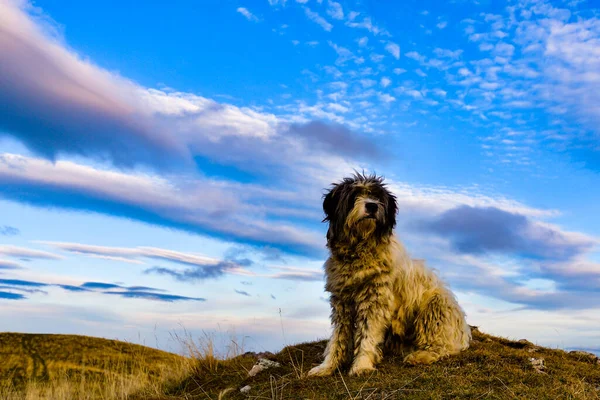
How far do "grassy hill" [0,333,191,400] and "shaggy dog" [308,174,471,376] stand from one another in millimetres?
4059

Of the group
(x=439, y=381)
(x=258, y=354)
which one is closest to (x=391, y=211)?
(x=439, y=381)

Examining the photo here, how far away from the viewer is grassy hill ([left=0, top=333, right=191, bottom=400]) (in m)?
10.7

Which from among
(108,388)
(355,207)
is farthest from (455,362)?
(108,388)

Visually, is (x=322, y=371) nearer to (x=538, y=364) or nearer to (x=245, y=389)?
(x=245, y=389)

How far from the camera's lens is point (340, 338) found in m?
8.00

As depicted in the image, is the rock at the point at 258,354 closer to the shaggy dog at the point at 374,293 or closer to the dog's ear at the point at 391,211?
the shaggy dog at the point at 374,293

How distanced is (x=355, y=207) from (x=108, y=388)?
6.20 metres

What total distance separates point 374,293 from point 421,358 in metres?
1.14

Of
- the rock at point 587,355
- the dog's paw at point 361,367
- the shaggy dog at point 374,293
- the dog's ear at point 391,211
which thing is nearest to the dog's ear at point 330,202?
the shaggy dog at point 374,293

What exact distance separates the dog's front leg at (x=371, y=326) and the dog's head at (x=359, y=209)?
0.89m

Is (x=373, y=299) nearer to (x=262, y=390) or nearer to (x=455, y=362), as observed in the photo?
(x=455, y=362)

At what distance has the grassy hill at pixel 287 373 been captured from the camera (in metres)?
6.36

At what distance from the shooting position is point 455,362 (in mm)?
7715

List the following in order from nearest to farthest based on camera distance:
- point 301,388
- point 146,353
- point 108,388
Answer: point 301,388
point 108,388
point 146,353
